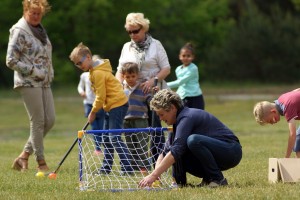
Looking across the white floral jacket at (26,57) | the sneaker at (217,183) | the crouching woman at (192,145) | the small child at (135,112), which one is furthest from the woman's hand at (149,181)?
the white floral jacket at (26,57)

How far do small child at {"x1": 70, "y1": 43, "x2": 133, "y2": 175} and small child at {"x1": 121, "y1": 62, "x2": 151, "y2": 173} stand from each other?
0.31ft

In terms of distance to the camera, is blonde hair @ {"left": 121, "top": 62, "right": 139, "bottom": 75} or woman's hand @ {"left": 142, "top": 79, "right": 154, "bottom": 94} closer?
blonde hair @ {"left": 121, "top": 62, "right": 139, "bottom": 75}

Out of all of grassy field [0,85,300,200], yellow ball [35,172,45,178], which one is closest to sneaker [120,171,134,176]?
grassy field [0,85,300,200]

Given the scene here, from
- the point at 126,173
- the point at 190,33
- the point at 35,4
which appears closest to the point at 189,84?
the point at 35,4

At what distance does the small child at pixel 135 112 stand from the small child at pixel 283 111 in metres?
2.20

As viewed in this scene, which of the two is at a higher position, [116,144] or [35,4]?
[35,4]

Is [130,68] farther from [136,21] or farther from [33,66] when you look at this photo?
[33,66]

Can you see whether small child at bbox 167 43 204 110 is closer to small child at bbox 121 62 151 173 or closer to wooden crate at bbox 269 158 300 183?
small child at bbox 121 62 151 173

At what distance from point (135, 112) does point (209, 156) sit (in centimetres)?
244

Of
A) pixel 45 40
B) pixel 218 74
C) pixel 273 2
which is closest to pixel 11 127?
pixel 45 40

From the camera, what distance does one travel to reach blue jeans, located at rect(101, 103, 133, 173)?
10.2 metres

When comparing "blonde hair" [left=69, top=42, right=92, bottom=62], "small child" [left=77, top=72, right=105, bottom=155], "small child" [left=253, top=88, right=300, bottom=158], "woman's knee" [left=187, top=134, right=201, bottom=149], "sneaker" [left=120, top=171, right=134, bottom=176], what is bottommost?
"small child" [left=77, top=72, right=105, bottom=155]

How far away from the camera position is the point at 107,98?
34.0 feet

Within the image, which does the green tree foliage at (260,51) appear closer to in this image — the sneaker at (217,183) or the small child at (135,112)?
the small child at (135,112)
